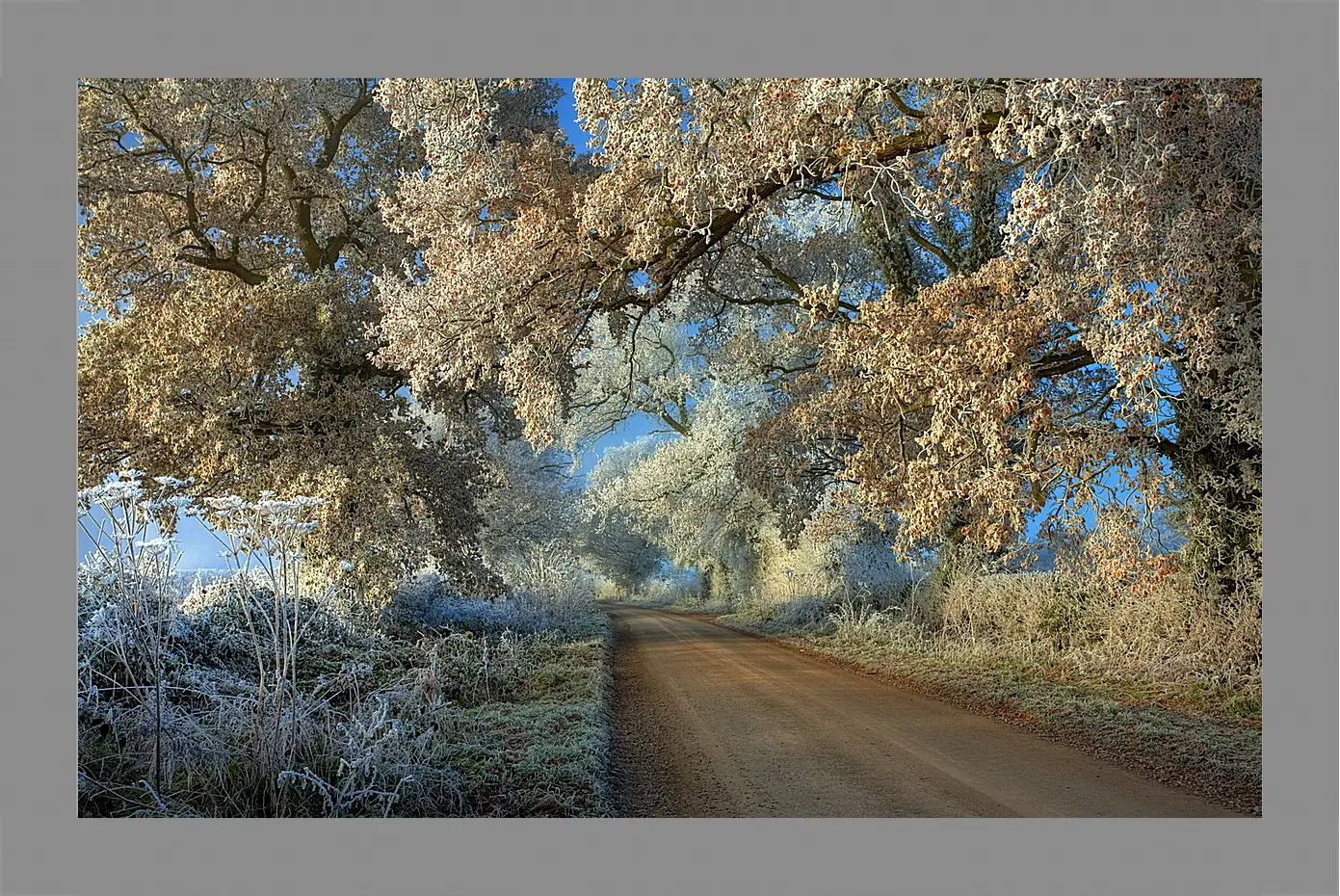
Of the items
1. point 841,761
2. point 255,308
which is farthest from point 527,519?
point 841,761

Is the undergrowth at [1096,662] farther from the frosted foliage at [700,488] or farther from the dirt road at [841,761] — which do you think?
the frosted foliage at [700,488]

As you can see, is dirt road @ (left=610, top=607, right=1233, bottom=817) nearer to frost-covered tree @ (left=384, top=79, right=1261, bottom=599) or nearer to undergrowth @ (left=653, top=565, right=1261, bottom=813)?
undergrowth @ (left=653, top=565, right=1261, bottom=813)

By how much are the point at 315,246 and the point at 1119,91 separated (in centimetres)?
597

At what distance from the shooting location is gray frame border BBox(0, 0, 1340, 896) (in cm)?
389

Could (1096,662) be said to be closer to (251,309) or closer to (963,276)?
(963,276)

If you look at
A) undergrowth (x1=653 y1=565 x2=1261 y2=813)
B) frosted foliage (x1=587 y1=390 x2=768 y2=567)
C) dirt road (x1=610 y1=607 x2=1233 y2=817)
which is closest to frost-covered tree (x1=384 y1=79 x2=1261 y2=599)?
undergrowth (x1=653 y1=565 x2=1261 y2=813)

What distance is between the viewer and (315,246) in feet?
24.1

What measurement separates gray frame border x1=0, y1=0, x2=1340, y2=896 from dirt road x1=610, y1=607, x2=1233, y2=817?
0.48 ft
